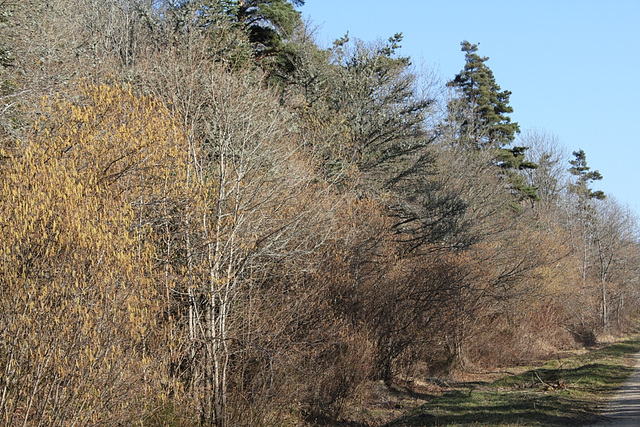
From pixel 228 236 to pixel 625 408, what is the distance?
9.13 metres

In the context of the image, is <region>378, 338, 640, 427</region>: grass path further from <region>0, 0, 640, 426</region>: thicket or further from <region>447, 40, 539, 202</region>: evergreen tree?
<region>447, 40, 539, 202</region>: evergreen tree

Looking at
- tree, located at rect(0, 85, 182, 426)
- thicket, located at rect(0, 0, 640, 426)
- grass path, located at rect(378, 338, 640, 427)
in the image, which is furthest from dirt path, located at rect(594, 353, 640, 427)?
tree, located at rect(0, 85, 182, 426)

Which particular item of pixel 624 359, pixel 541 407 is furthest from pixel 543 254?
pixel 541 407

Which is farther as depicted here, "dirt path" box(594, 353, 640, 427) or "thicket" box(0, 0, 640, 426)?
"dirt path" box(594, 353, 640, 427)

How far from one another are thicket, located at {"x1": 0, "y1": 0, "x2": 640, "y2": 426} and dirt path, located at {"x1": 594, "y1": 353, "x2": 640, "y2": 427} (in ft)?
17.2

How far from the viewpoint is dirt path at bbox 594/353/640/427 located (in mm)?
11508

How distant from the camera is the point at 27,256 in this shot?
8.86 meters

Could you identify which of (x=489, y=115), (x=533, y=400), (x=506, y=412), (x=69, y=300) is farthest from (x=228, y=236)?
(x=489, y=115)

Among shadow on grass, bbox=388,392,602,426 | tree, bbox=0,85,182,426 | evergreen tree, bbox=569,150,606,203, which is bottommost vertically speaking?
shadow on grass, bbox=388,392,602,426

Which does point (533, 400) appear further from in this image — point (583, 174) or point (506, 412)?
point (583, 174)

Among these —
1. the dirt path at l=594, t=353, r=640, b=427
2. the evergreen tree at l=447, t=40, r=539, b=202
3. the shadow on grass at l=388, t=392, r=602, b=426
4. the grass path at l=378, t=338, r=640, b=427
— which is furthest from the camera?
the evergreen tree at l=447, t=40, r=539, b=202

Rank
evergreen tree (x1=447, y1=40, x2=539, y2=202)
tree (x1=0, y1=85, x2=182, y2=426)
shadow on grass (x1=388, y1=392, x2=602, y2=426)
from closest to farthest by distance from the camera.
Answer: tree (x1=0, y1=85, x2=182, y2=426) < shadow on grass (x1=388, y1=392, x2=602, y2=426) < evergreen tree (x1=447, y1=40, x2=539, y2=202)

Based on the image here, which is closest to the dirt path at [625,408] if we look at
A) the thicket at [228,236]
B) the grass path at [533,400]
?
the grass path at [533,400]

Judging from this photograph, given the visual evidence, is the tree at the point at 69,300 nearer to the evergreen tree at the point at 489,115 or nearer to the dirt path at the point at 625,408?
the dirt path at the point at 625,408
